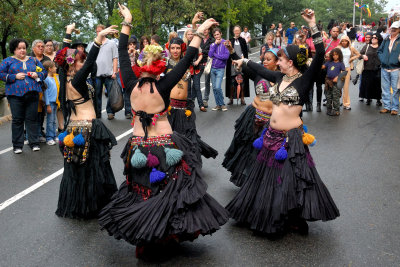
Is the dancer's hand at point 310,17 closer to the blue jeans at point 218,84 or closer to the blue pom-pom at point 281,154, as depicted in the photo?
the blue pom-pom at point 281,154

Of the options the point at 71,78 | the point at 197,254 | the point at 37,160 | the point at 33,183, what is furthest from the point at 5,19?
the point at 197,254

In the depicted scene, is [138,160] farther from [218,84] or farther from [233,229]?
[218,84]

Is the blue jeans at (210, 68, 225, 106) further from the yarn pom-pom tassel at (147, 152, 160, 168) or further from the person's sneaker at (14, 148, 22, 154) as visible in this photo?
the yarn pom-pom tassel at (147, 152, 160, 168)

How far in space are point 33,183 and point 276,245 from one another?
4048 mm

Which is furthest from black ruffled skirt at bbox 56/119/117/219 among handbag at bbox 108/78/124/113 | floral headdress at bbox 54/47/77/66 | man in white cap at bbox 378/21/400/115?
man in white cap at bbox 378/21/400/115

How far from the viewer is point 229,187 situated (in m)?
6.67

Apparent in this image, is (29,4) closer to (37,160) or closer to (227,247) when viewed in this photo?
(37,160)

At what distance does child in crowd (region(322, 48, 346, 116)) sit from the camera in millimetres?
12008

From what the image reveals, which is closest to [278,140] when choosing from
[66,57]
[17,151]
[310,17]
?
[310,17]

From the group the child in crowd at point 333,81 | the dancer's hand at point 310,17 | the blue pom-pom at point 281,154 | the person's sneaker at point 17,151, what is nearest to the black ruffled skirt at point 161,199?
the blue pom-pom at point 281,154

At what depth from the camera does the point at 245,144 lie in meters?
6.52

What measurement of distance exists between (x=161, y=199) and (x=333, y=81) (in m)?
8.95

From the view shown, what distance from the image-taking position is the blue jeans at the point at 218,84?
12625 millimetres

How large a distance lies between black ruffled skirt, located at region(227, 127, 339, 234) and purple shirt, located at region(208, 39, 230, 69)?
7.96m
